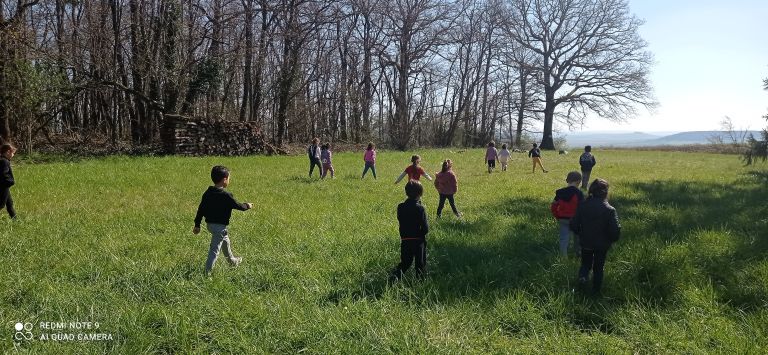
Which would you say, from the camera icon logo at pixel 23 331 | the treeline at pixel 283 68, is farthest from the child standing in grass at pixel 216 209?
the treeline at pixel 283 68

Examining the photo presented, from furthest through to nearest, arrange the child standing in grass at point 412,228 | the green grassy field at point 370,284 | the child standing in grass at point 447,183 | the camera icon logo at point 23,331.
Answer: the child standing in grass at point 447,183, the child standing in grass at point 412,228, the green grassy field at point 370,284, the camera icon logo at point 23,331

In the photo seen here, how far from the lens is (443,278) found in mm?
5570

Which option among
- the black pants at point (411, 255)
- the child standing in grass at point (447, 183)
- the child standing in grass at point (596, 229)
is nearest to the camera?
the child standing in grass at point (596, 229)

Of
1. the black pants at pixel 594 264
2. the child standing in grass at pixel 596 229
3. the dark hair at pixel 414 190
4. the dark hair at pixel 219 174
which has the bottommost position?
the black pants at pixel 594 264

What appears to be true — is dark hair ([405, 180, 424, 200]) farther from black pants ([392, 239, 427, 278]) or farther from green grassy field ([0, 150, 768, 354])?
green grassy field ([0, 150, 768, 354])

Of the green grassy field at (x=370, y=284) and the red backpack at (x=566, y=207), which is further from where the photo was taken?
the red backpack at (x=566, y=207)

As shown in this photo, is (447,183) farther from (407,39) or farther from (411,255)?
(407,39)

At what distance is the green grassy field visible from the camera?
4.05 m

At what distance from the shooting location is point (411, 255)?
5.46 meters

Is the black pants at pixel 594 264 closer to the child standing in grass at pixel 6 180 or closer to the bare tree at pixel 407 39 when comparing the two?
the child standing in grass at pixel 6 180

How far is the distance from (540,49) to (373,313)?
1719 inches

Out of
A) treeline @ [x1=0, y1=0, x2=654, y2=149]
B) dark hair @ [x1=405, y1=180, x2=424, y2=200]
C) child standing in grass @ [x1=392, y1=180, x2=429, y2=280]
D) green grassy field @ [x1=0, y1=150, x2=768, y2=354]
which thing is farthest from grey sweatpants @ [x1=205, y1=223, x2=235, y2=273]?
treeline @ [x1=0, y1=0, x2=654, y2=149]

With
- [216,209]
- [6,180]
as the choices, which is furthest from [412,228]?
[6,180]

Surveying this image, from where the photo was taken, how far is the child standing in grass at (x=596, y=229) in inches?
203
